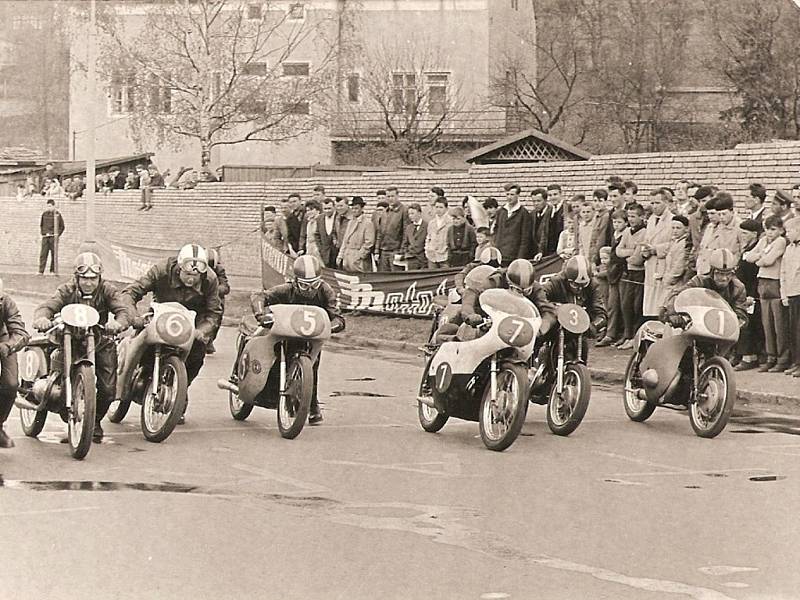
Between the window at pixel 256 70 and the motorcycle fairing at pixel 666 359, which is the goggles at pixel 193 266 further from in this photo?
the window at pixel 256 70

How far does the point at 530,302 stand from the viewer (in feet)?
39.7

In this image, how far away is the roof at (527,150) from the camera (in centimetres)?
3809

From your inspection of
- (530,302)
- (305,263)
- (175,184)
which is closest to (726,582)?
(530,302)

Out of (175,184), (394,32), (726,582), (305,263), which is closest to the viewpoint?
(726,582)

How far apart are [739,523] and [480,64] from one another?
45.9m

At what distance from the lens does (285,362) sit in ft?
41.3

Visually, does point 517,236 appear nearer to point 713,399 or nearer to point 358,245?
point 358,245

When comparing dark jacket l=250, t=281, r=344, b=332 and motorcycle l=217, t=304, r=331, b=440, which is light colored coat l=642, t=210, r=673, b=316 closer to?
dark jacket l=250, t=281, r=344, b=332

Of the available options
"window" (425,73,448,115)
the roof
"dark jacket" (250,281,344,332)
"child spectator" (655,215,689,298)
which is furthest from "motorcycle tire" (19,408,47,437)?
"window" (425,73,448,115)

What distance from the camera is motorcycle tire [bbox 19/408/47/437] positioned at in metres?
11.8

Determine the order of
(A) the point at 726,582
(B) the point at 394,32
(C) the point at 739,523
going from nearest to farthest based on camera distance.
Answer: (A) the point at 726,582 < (C) the point at 739,523 < (B) the point at 394,32

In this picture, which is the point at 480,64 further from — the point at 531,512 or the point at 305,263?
the point at 531,512

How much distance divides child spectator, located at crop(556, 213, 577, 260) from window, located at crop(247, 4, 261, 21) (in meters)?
34.4

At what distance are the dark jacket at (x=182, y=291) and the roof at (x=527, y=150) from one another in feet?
83.1
